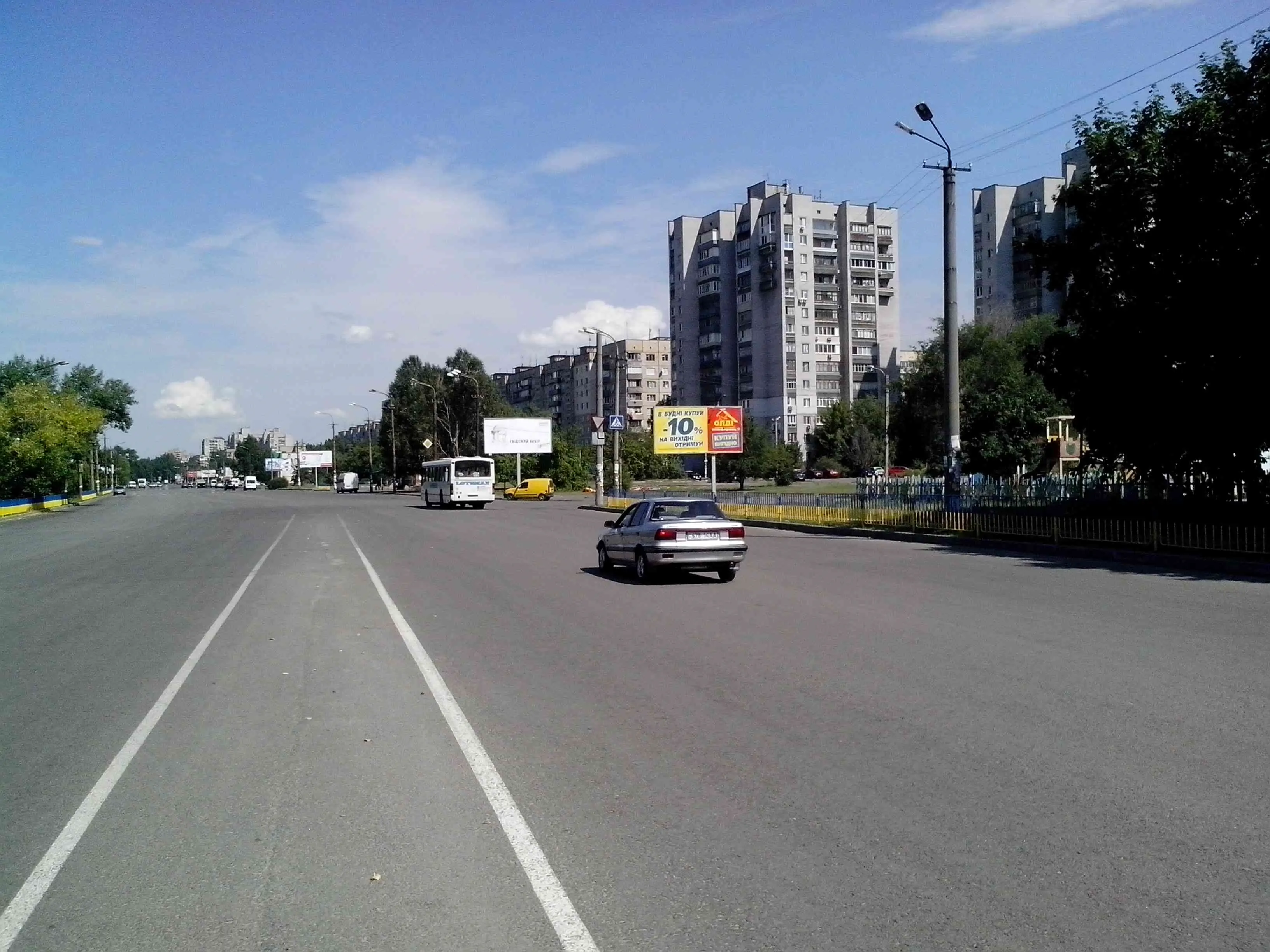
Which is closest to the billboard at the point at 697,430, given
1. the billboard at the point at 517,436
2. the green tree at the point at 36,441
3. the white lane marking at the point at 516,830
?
the billboard at the point at 517,436

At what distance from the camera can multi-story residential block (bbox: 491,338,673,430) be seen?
143 m

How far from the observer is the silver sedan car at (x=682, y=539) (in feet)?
56.2

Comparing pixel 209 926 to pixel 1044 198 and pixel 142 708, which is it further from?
pixel 1044 198

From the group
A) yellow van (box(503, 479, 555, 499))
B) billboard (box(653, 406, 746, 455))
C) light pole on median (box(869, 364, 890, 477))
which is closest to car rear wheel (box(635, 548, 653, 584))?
billboard (box(653, 406, 746, 455))

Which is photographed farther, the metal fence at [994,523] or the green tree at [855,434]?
the green tree at [855,434]

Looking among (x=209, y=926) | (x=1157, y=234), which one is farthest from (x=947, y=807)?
(x=1157, y=234)

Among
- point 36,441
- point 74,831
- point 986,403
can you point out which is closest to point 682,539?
point 74,831

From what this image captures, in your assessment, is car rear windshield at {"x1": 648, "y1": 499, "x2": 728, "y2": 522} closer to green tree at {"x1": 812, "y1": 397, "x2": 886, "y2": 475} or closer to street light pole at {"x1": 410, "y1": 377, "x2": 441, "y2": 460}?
green tree at {"x1": 812, "y1": 397, "x2": 886, "y2": 475}

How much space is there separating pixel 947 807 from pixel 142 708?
6432mm

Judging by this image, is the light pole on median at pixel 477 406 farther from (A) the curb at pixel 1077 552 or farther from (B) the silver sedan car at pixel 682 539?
(B) the silver sedan car at pixel 682 539

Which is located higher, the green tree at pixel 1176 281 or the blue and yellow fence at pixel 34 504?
the green tree at pixel 1176 281

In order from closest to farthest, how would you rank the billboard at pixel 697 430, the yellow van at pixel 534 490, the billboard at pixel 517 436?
the billboard at pixel 697 430
the yellow van at pixel 534 490
the billboard at pixel 517 436

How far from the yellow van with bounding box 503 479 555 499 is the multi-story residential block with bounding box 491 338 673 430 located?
53.1 m

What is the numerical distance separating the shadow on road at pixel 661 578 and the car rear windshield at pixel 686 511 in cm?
108
